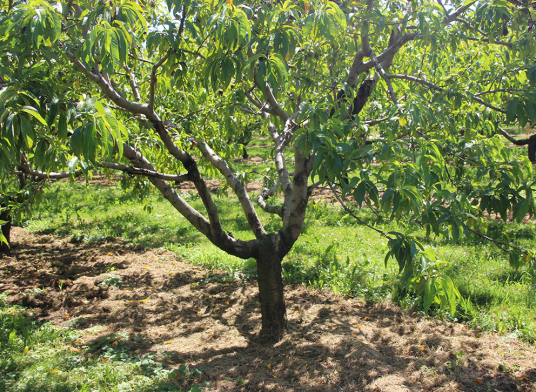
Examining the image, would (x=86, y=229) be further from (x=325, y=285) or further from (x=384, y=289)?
(x=384, y=289)

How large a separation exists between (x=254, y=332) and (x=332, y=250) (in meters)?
2.45

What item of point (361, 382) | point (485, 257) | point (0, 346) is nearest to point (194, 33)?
point (361, 382)

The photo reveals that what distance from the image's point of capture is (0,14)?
329 centimetres

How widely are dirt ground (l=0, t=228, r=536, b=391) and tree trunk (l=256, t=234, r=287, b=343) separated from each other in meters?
0.18

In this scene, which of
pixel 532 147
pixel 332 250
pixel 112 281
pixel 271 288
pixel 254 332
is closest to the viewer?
pixel 271 288

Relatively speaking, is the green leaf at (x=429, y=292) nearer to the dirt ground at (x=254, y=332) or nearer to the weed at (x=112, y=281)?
the dirt ground at (x=254, y=332)

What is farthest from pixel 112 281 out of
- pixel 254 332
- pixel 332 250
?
pixel 332 250

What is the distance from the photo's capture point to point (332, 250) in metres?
6.22

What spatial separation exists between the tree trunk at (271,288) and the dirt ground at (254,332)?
0.18 metres

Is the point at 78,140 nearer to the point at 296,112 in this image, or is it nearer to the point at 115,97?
the point at 115,97

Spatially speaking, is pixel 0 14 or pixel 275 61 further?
pixel 0 14

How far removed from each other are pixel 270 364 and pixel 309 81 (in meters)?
2.52

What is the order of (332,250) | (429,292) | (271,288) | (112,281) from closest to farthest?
(429,292) < (271,288) < (112,281) < (332,250)

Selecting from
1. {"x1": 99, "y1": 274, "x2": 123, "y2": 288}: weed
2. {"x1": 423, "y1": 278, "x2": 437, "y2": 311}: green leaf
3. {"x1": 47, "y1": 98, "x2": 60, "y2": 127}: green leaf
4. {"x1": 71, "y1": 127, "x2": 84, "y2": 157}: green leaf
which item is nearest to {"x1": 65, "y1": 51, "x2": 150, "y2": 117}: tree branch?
{"x1": 47, "y1": 98, "x2": 60, "y2": 127}: green leaf
